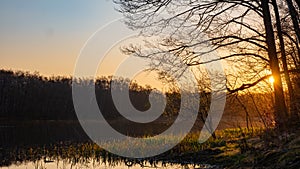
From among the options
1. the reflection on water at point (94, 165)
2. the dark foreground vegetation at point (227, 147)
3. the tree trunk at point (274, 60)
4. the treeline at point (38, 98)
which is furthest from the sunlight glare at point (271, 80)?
the treeline at point (38, 98)

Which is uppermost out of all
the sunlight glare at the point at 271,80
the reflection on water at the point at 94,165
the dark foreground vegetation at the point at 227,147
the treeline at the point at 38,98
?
the treeline at the point at 38,98

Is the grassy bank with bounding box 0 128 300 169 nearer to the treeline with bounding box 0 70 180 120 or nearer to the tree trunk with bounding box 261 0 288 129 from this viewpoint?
the tree trunk with bounding box 261 0 288 129

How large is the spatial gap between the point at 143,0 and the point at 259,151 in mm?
4694

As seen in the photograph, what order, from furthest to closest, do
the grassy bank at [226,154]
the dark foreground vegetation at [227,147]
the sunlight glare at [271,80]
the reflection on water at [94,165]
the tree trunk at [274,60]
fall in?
the reflection on water at [94,165] → the sunlight glare at [271,80] → the tree trunk at [274,60] → the dark foreground vegetation at [227,147] → the grassy bank at [226,154]

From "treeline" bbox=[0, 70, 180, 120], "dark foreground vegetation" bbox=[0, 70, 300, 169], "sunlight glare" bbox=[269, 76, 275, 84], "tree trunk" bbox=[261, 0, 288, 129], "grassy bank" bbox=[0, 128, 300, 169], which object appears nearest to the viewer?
"grassy bank" bbox=[0, 128, 300, 169]

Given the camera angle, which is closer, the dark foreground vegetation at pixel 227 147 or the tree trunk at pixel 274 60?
the dark foreground vegetation at pixel 227 147

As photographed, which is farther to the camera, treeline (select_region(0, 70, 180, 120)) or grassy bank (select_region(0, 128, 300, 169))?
treeline (select_region(0, 70, 180, 120))

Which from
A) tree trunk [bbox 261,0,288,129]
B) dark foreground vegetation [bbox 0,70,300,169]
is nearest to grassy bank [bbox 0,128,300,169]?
dark foreground vegetation [bbox 0,70,300,169]

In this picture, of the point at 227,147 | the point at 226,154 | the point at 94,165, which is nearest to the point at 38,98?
the point at 94,165

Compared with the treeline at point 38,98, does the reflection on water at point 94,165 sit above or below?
below

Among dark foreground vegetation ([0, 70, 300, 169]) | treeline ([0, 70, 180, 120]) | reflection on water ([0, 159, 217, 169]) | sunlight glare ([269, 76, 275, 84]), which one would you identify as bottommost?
reflection on water ([0, 159, 217, 169])

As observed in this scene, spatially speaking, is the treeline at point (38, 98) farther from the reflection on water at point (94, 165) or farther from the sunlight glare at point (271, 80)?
the sunlight glare at point (271, 80)

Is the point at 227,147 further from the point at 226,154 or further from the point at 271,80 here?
the point at 271,80

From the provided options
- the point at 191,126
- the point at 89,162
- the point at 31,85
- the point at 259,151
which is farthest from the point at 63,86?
the point at 259,151
